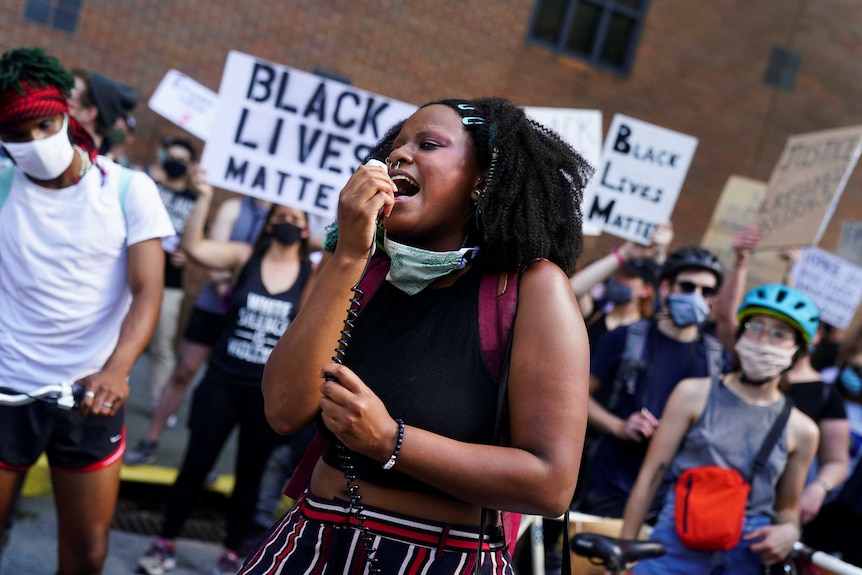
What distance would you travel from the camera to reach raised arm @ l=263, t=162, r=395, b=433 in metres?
1.98

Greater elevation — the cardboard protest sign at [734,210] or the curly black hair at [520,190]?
the cardboard protest sign at [734,210]

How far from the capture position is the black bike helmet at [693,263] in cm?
545

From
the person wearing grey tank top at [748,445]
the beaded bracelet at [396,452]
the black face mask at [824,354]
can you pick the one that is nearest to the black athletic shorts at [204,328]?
the person wearing grey tank top at [748,445]

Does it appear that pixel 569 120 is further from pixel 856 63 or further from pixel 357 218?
pixel 856 63

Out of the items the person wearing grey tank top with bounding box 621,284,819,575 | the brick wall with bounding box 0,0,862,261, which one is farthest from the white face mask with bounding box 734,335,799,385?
the brick wall with bounding box 0,0,862,261

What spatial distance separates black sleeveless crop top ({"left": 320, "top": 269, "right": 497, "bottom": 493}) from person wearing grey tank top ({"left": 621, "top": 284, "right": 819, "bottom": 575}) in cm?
219

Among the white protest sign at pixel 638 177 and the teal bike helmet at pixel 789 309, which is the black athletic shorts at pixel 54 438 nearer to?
the teal bike helmet at pixel 789 309

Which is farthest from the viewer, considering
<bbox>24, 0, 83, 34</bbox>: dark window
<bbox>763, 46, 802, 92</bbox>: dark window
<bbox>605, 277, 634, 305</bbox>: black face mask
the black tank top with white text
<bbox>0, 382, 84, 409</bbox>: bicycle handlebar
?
<bbox>763, 46, 802, 92</bbox>: dark window

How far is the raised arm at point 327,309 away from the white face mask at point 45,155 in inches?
72.3

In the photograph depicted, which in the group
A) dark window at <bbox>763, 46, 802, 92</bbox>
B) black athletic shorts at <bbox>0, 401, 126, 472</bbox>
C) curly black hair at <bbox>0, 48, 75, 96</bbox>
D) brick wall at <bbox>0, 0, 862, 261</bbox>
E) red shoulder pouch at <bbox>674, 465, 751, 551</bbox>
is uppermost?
dark window at <bbox>763, 46, 802, 92</bbox>

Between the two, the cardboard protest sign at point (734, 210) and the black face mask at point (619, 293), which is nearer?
the black face mask at point (619, 293)

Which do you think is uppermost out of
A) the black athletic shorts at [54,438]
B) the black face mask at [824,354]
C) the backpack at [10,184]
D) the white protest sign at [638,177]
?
the white protest sign at [638,177]

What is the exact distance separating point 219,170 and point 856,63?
36.6 ft

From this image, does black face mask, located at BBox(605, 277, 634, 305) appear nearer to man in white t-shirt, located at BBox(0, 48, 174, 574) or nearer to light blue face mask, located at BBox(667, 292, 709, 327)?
light blue face mask, located at BBox(667, 292, 709, 327)
